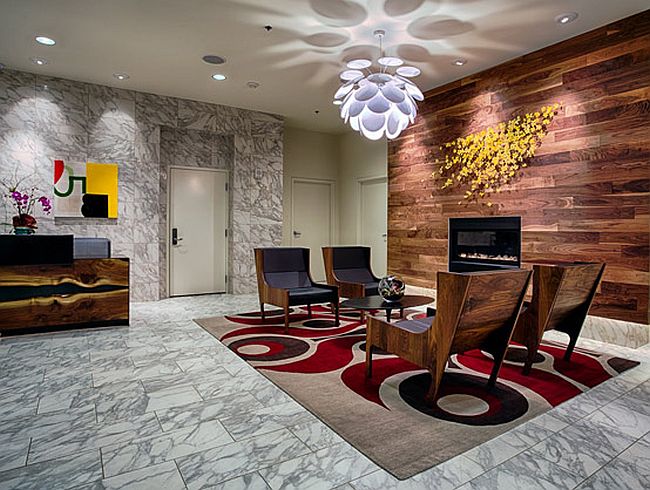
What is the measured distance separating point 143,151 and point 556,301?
18.7 feet

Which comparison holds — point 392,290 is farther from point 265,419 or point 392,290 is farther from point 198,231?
point 198,231

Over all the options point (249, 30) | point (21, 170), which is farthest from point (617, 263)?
point (21, 170)

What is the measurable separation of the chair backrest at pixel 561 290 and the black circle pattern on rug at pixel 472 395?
0.63 metres

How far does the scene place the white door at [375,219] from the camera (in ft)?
26.1

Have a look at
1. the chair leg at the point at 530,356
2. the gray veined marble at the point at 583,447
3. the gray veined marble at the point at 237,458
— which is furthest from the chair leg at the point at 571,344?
the gray veined marble at the point at 237,458

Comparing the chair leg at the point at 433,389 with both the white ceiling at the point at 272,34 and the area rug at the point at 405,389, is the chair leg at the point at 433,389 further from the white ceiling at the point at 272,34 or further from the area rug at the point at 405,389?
the white ceiling at the point at 272,34

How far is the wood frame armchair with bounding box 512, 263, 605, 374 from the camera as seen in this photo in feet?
9.90

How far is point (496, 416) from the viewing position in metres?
2.46

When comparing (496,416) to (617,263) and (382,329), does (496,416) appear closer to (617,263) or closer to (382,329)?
(382,329)

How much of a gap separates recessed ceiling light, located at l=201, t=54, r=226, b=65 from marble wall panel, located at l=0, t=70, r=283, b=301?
166 cm

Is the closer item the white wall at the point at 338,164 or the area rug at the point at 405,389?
the area rug at the point at 405,389

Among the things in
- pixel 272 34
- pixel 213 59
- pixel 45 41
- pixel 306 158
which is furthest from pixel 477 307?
pixel 306 158

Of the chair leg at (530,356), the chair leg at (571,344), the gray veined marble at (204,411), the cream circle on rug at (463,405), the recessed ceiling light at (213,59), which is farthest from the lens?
the recessed ceiling light at (213,59)

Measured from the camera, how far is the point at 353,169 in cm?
Answer: 852
